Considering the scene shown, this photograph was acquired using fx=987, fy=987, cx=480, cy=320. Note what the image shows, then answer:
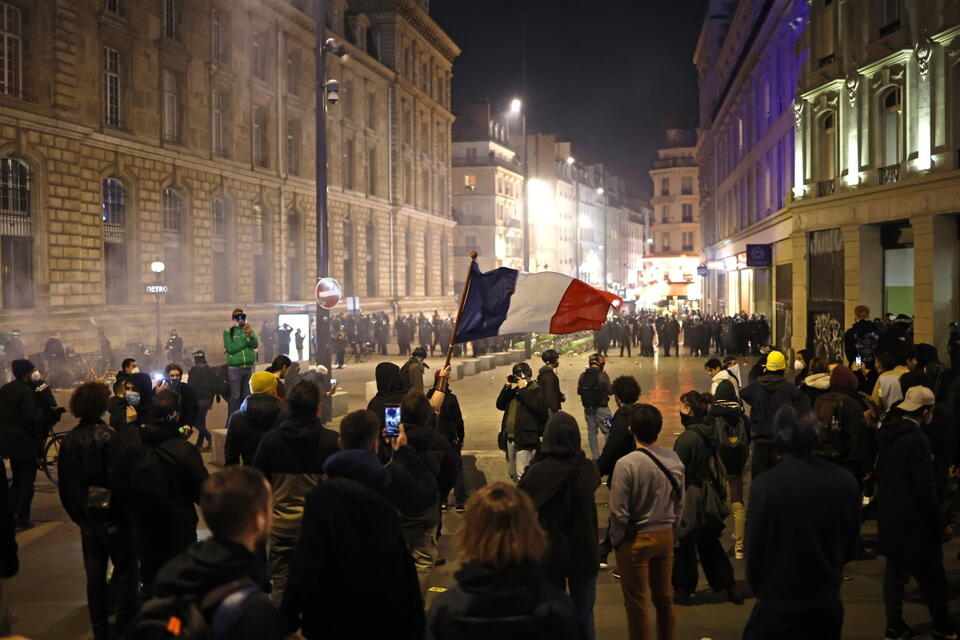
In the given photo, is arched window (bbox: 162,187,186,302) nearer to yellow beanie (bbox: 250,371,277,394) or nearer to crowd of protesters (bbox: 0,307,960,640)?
crowd of protesters (bbox: 0,307,960,640)

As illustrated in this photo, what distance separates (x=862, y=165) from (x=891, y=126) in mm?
1427

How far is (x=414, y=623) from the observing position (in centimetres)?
419

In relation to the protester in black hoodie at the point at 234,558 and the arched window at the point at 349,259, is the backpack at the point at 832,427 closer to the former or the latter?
the protester in black hoodie at the point at 234,558

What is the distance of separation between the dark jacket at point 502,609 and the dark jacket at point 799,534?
5.76ft

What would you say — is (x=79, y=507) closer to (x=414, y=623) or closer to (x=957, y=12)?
(x=414, y=623)

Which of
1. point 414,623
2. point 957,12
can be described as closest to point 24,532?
point 414,623

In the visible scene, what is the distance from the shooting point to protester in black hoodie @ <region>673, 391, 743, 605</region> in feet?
24.4

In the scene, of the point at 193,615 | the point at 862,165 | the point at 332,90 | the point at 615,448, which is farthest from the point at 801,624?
the point at 862,165

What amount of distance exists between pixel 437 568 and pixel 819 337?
21.7m

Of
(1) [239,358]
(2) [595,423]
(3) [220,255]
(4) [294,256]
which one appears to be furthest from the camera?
(4) [294,256]

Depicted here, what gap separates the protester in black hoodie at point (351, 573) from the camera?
4160 mm

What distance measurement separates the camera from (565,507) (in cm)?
552

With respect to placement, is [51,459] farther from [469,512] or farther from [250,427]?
[469,512]

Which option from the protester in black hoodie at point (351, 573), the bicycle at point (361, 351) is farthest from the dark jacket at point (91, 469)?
the bicycle at point (361, 351)
